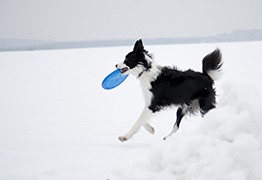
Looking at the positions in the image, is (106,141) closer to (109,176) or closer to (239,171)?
(109,176)

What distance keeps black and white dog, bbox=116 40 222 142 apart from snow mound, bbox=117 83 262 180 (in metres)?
1.95

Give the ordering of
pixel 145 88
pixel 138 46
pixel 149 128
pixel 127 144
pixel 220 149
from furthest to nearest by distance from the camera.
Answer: pixel 149 128 < pixel 138 46 < pixel 145 88 < pixel 127 144 < pixel 220 149

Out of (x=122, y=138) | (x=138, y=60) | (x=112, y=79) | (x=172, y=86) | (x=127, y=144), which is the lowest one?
(x=127, y=144)

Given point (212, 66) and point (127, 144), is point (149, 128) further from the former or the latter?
point (212, 66)

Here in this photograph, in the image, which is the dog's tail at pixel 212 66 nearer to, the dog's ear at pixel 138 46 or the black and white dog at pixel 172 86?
the black and white dog at pixel 172 86

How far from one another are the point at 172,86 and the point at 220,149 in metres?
2.49

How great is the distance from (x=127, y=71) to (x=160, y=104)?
0.90m

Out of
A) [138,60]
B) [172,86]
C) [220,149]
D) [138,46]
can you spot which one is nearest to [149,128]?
[172,86]

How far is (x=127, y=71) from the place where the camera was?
4.96 metres

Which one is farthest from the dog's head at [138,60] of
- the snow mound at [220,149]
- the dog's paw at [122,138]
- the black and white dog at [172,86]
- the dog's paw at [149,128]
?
the snow mound at [220,149]

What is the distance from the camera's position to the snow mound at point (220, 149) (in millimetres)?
1973

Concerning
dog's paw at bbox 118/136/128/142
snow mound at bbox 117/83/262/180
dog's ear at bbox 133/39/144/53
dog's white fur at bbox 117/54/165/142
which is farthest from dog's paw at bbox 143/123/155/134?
snow mound at bbox 117/83/262/180

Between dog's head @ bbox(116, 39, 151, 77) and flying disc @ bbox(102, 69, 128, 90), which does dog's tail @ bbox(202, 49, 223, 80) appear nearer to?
dog's head @ bbox(116, 39, 151, 77)

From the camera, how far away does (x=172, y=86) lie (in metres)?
4.52
